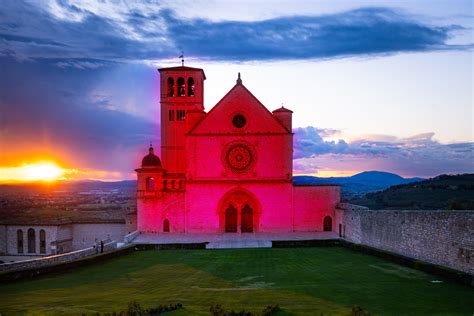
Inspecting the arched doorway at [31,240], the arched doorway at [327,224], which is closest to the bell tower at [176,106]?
the arched doorway at [31,240]

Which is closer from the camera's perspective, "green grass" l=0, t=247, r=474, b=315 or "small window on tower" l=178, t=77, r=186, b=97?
"green grass" l=0, t=247, r=474, b=315

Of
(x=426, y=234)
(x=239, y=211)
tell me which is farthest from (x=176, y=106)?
(x=426, y=234)

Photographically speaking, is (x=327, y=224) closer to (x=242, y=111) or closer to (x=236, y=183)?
(x=236, y=183)

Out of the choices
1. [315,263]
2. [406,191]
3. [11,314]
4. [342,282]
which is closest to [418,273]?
[342,282]

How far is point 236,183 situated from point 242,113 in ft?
18.1

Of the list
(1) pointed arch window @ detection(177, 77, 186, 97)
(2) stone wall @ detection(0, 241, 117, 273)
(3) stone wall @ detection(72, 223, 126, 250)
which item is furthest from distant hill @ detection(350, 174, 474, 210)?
(2) stone wall @ detection(0, 241, 117, 273)

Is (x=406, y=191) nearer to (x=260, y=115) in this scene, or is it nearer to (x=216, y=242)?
(x=260, y=115)

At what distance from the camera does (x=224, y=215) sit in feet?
135

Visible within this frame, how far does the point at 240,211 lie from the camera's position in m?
41.1

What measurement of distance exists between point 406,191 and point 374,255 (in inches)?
2628

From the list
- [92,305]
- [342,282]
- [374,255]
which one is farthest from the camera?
[374,255]

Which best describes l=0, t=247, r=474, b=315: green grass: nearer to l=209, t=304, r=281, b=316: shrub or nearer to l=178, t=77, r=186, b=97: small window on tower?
l=209, t=304, r=281, b=316: shrub

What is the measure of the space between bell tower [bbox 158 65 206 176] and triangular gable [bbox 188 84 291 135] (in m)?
4.48

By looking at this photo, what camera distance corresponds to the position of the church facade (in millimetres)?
40719
